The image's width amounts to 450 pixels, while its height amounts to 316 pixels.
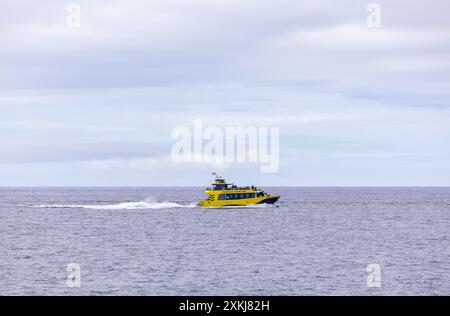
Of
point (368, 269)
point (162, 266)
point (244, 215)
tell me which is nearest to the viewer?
point (368, 269)

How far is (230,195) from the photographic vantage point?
146 m

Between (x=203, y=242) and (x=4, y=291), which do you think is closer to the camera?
(x=4, y=291)

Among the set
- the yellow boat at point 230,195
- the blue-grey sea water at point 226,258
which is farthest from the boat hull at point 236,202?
the blue-grey sea water at point 226,258

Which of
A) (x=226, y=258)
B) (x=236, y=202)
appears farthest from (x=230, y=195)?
(x=226, y=258)

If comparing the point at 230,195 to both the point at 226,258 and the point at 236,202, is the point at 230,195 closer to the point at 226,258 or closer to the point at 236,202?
the point at 236,202

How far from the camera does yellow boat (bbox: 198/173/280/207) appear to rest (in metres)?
145

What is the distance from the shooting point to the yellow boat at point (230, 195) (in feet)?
477

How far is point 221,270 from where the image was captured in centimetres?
6369

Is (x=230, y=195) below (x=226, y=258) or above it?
above
